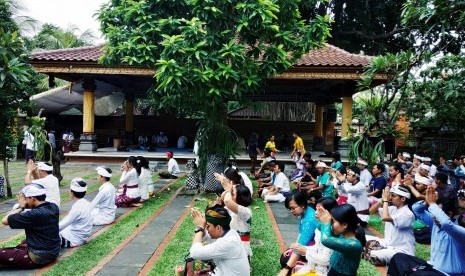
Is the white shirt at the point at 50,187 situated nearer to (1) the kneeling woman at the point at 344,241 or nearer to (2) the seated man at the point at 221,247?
(2) the seated man at the point at 221,247

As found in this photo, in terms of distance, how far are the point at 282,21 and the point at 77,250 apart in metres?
6.81

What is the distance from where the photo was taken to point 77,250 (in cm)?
584

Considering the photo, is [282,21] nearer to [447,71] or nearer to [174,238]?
[174,238]

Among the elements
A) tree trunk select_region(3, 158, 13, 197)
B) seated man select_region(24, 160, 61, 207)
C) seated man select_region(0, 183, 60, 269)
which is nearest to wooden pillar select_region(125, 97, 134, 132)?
tree trunk select_region(3, 158, 13, 197)

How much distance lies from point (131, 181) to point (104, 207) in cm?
157

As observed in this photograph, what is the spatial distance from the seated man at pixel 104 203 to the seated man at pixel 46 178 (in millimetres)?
693

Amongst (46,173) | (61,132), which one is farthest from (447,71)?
(61,132)

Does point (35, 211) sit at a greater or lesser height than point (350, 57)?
lesser

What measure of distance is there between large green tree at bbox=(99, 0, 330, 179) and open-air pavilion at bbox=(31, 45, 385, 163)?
13.1ft

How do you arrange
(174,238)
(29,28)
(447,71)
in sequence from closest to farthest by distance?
(174,238)
(447,71)
(29,28)

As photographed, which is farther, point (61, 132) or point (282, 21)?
point (61, 132)

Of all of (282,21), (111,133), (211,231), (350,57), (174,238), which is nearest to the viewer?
(211,231)

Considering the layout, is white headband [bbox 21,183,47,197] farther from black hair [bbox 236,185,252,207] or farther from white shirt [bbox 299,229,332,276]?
white shirt [bbox 299,229,332,276]

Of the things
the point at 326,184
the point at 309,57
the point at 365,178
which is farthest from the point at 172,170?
the point at 365,178
